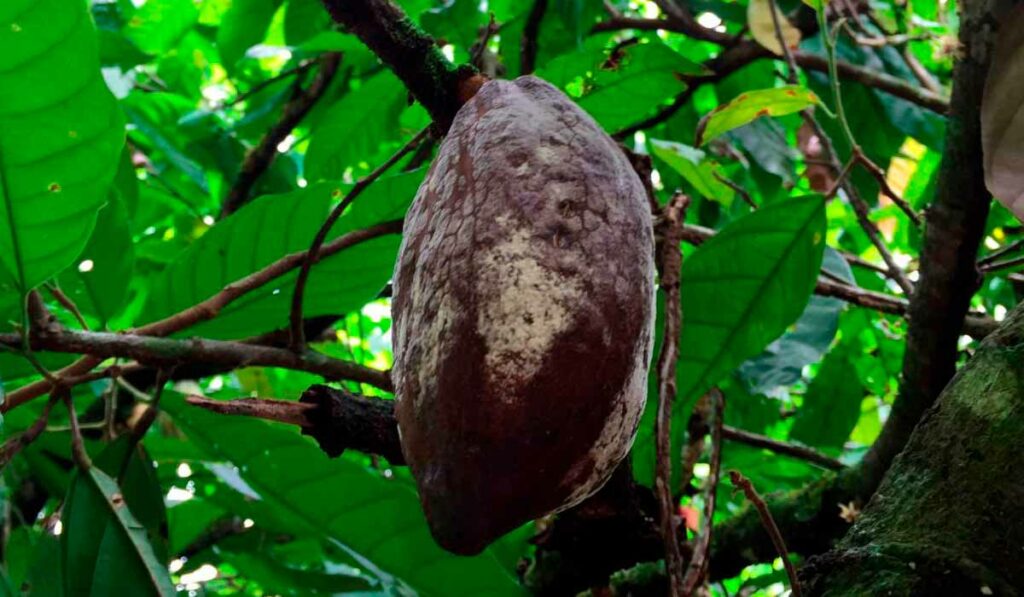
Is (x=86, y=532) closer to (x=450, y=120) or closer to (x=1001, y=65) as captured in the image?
(x=450, y=120)

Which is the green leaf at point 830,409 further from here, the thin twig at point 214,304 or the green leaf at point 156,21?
the green leaf at point 156,21

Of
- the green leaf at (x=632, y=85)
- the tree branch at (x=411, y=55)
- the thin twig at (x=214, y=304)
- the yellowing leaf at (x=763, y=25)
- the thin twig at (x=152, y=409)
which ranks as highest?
the tree branch at (x=411, y=55)

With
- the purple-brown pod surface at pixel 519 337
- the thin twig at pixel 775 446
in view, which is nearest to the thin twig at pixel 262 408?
the purple-brown pod surface at pixel 519 337

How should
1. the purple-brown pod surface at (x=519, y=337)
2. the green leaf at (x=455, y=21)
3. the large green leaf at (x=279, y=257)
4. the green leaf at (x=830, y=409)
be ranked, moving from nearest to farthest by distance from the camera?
the purple-brown pod surface at (x=519, y=337) < the large green leaf at (x=279, y=257) < the green leaf at (x=455, y=21) < the green leaf at (x=830, y=409)

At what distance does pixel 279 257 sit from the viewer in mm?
1173

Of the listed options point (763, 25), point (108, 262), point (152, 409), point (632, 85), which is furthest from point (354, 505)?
point (763, 25)

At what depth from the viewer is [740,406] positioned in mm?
2027

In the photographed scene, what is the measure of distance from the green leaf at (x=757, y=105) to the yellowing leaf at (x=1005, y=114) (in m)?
0.36

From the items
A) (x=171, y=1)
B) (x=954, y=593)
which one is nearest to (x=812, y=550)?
(x=954, y=593)

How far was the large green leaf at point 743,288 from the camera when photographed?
3.75 ft

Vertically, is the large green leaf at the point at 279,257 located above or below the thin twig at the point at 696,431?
above

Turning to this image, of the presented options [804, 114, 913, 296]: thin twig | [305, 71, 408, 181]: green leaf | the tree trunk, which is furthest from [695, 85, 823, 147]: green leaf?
[305, 71, 408, 181]: green leaf

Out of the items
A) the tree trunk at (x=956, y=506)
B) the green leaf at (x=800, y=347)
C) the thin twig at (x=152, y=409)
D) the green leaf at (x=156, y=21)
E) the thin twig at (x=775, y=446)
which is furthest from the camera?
the green leaf at (x=156, y=21)

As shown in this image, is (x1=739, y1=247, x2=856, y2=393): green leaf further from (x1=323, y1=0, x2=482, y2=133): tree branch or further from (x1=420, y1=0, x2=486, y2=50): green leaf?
(x1=323, y1=0, x2=482, y2=133): tree branch
